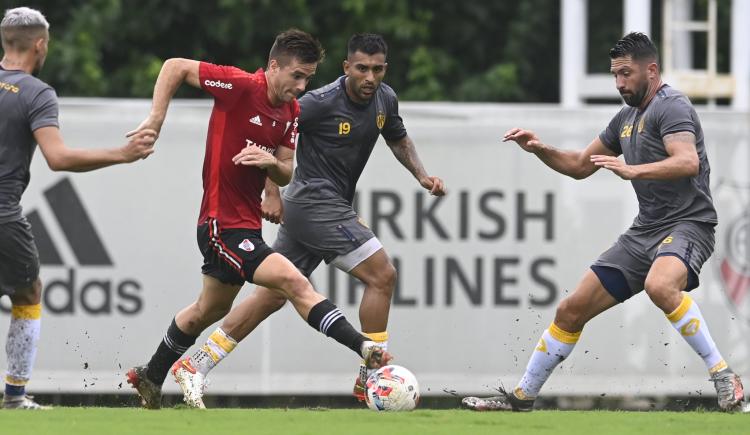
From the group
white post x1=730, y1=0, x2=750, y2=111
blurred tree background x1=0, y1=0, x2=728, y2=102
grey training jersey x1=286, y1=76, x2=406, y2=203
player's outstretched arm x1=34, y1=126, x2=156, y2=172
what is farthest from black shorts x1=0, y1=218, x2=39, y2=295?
blurred tree background x1=0, y1=0, x2=728, y2=102

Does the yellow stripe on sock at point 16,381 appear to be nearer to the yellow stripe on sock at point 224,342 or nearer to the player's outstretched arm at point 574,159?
the yellow stripe on sock at point 224,342

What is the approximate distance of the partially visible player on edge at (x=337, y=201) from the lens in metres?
10.0

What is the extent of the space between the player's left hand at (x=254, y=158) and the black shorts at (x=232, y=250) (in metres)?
0.41

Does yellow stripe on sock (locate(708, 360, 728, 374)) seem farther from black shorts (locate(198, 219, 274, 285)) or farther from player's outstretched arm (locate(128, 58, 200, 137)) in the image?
player's outstretched arm (locate(128, 58, 200, 137))

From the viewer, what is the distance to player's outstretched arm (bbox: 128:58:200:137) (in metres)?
8.84

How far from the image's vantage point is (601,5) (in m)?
19.6

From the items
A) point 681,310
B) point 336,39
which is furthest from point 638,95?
point 336,39

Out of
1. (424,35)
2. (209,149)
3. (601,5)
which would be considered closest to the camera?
(209,149)

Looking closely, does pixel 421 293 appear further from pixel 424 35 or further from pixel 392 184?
pixel 424 35

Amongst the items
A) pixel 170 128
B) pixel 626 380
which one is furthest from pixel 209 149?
pixel 626 380

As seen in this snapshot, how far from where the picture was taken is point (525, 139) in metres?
9.78

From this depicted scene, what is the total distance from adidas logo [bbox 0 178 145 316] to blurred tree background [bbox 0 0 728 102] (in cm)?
742

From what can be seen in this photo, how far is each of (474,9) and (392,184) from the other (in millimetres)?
9905

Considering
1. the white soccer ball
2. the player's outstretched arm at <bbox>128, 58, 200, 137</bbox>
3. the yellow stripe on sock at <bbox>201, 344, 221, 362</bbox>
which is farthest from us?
the yellow stripe on sock at <bbox>201, 344, 221, 362</bbox>
